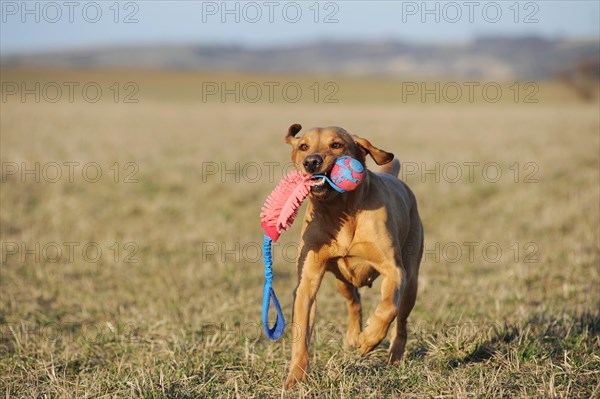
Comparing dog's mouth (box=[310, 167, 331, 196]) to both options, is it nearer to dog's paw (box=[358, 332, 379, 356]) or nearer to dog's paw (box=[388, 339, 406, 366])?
dog's paw (box=[358, 332, 379, 356])

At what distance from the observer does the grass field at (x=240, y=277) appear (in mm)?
4750

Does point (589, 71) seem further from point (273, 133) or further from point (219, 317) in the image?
point (219, 317)

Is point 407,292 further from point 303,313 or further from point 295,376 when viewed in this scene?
point 295,376

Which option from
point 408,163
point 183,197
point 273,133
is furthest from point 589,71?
point 183,197

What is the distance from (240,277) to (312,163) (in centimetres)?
430

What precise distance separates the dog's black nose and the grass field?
1.26 metres

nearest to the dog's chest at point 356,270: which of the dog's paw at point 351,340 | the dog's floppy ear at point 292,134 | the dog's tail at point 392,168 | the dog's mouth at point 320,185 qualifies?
the dog's mouth at point 320,185

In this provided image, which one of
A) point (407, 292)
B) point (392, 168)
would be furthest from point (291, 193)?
point (392, 168)

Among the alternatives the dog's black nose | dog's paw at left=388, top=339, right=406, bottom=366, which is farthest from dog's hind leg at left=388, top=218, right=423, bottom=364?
the dog's black nose

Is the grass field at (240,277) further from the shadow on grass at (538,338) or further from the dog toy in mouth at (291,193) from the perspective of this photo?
the dog toy in mouth at (291,193)

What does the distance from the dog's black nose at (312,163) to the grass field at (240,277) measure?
1.26m

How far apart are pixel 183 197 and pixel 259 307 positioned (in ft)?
21.6

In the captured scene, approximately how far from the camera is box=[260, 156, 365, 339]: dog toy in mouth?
15.4 ft

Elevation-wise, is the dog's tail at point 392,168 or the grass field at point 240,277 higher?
the dog's tail at point 392,168
